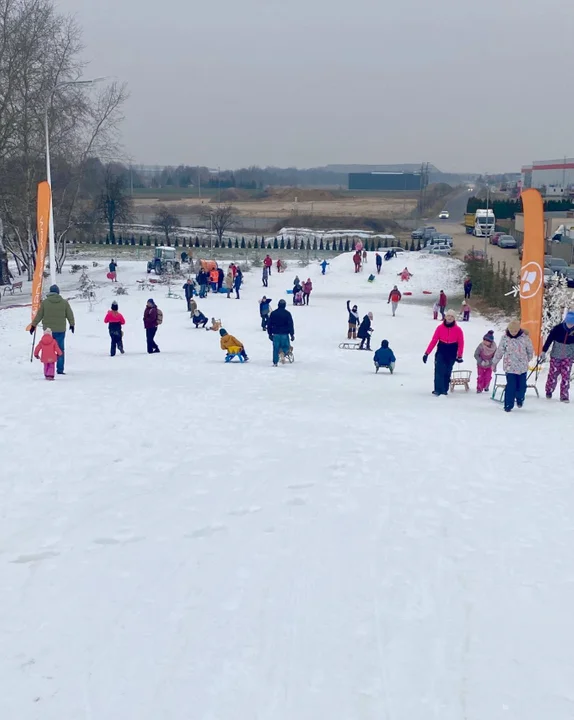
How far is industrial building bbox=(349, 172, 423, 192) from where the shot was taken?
564 ft

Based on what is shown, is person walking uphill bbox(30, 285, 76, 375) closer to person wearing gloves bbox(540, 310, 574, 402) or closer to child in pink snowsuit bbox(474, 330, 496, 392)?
child in pink snowsuit bbox(474, 330, 496, 392)

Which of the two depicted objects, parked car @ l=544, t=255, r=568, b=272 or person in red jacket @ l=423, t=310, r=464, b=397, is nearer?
person in red jacket @ l=423, t=310, r=464, b=397

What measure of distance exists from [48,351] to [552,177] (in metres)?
117

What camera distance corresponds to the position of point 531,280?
14.5 m

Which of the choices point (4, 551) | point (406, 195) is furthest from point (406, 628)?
point (406, 195)

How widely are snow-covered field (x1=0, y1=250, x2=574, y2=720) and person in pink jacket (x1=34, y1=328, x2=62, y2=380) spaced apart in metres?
1.24

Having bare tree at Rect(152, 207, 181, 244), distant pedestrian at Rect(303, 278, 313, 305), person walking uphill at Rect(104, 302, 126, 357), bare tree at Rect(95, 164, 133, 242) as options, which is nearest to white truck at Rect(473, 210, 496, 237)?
bare tree at Rect(152, 207, 181, 244)

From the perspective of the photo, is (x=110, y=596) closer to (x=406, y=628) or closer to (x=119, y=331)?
(x=406, y=628)

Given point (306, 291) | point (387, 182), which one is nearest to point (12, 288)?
point (306, 291)

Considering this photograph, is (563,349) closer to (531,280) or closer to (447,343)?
(447,343)

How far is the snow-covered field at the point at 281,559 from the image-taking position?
4.07m

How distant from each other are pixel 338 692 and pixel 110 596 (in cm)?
168

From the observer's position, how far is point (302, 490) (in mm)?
6984

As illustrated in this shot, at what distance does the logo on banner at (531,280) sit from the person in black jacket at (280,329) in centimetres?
432
